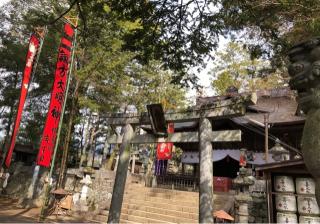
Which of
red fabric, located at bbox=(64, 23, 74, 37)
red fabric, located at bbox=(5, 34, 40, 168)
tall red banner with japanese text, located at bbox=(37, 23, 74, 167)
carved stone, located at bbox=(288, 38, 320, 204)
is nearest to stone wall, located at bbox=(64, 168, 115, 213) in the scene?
tall red banner with japanese text, located at bbox=(37, 23, 74, 167)

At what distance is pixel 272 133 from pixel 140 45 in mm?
12037

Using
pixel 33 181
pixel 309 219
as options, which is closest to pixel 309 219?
pixel 309 219

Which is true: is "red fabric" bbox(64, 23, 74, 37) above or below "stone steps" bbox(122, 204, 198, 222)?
above

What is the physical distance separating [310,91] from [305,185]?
6896 mm

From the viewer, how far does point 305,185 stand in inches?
334

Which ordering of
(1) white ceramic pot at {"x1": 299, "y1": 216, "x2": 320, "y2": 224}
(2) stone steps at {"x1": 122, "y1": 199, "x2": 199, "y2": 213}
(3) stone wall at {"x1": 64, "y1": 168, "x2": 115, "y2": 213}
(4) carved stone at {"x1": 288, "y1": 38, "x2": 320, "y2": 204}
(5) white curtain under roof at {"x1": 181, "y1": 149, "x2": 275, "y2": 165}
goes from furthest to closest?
(5) white curtain under roof at {"x1": 181, "y1": 149, "x2": 275, "y2": 165} < (3) stone wall at {"x1": 64, "y1": 168, "x2": 115, "y2": 213} < (2) stone steps at {"x1": 122, "y1": 199, "x2": 199, "y2": 213} < (1) white ceramic pot at {"x1": 299, "y1": 216, "x2": 320, "y2": 224} < (4) carved stone at {"x1": 288, "y1": 38, "x2": 320, "y2": 204}

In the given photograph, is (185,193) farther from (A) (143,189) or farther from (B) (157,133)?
(B) (157,133)

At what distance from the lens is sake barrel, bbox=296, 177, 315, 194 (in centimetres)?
837

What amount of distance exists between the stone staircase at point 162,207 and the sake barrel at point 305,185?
12.5ft

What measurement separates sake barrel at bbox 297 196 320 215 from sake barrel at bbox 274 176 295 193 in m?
0.38

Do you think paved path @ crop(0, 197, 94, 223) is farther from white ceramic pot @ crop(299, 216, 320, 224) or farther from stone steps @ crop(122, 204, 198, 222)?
white ceramic pot @ crop(299, 216, 320, 224)

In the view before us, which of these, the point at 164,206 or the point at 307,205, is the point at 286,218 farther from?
the point at 164,206

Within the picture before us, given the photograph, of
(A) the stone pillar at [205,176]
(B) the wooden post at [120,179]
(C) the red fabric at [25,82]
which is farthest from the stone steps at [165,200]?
(A) the stone pillar at [205,176]

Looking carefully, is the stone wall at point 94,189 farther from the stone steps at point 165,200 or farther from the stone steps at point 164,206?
the stone steps at point 165,200
